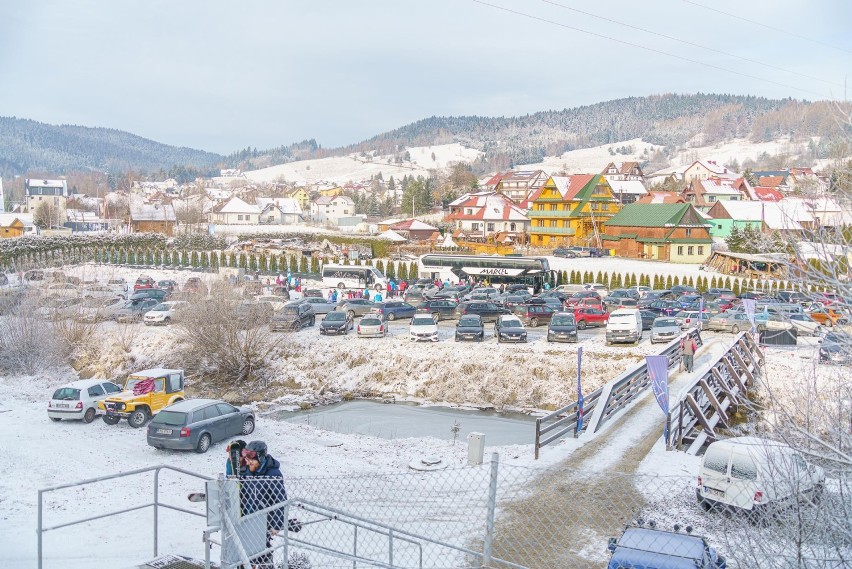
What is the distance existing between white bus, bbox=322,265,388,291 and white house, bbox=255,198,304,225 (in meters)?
76.0

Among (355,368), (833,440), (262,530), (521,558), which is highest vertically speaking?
(833,440)

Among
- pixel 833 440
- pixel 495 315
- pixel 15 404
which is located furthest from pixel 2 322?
pixel 833 440

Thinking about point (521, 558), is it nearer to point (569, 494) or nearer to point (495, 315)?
point (569, 494)

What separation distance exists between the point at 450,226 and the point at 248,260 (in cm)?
3412

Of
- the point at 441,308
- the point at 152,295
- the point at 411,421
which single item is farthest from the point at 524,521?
the point at 152,295

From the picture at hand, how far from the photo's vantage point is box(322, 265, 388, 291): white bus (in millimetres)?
56219

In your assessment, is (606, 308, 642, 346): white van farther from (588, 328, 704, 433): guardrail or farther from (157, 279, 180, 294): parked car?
(157, 279, 180, 294): parked car

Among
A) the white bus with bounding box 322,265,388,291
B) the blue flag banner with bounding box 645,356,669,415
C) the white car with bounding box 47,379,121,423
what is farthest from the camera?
the white bus with bounding box 322,265,388,291

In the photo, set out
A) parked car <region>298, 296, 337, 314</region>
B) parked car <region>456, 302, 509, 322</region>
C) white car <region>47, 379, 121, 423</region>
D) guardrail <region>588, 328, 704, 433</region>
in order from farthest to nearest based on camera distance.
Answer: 1. parked car <region>298, 296, 337, 314</region>
2. parked car <region>456, 302, 509, 322</region>
3. white car <region>47, 379, 121, 423</region>
4. guardrail <region>588, 328, 704, 433</region>

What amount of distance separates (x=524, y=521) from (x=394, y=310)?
3067cm

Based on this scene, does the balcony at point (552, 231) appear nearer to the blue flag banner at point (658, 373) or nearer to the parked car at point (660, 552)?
the blue flag banner at point (658, 373)

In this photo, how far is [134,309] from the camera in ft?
144

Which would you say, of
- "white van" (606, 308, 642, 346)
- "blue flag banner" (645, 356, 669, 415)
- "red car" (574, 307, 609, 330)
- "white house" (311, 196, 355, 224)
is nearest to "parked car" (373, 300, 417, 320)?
"red car" (574, 307, 609, 330)

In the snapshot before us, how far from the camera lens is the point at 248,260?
75.7 metres
